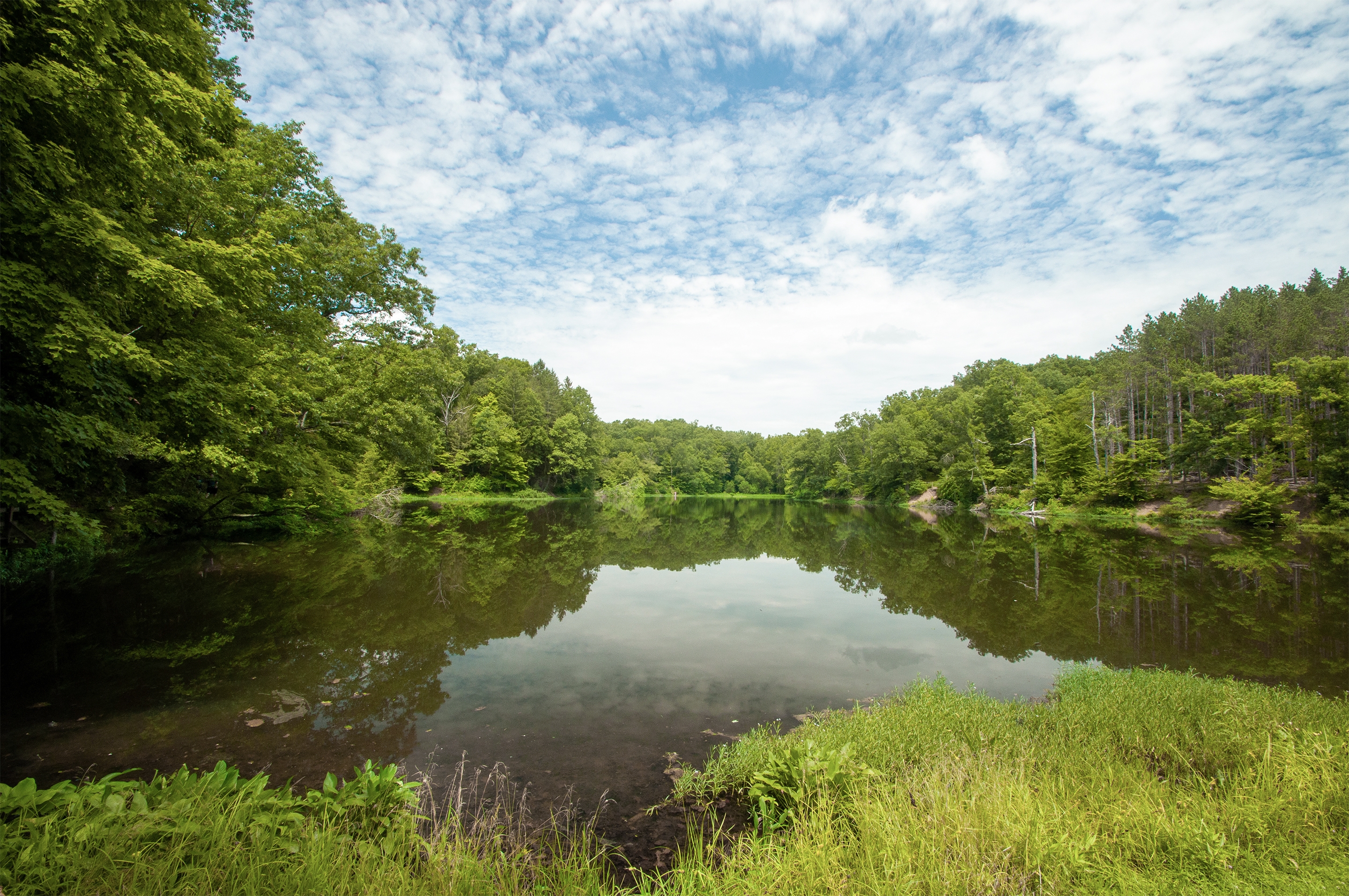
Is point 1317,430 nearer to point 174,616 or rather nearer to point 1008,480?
point 1008,480

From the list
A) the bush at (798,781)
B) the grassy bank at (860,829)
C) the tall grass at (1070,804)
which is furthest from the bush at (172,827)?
the bush at (798,781)

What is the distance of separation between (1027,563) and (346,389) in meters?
22.7

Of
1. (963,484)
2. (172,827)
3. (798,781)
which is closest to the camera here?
(172,827)

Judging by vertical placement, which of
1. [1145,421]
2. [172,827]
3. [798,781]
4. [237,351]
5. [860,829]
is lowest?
[798,781]

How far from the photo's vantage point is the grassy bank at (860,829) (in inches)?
109

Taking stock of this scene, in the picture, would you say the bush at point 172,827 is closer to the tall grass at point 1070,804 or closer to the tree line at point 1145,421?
the tall grass at point 1070,804

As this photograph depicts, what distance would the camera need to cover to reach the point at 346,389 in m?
17.1

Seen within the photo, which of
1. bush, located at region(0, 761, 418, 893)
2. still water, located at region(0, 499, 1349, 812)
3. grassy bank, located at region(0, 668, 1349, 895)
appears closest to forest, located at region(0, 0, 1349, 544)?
still water, located at region(0, 499, 1349, 812)

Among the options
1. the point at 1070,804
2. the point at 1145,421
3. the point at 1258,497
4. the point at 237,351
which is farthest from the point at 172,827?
the point at 1145,421

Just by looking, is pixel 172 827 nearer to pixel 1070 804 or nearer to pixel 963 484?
pixel 1070 804

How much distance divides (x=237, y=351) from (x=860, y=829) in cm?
1145

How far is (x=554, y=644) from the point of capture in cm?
984

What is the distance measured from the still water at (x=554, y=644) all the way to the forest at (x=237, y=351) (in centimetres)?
220

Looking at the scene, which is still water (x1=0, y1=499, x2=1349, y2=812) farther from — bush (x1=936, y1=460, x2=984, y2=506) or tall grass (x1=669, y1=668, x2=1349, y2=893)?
bush (x1=936, y1=460, x2=984, y2=506)
